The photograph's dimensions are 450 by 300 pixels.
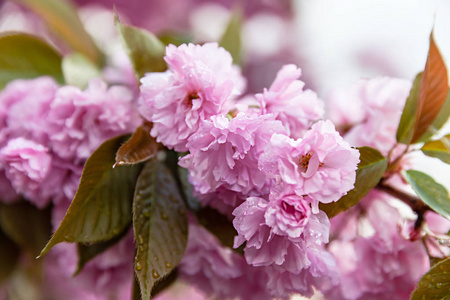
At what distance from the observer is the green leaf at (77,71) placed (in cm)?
47

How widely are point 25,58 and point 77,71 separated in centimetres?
11

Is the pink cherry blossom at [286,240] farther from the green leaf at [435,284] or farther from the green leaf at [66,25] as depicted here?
the green leaf at [66,25]

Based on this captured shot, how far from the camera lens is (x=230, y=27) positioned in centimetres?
57

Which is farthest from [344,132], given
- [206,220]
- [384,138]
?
[206,220]

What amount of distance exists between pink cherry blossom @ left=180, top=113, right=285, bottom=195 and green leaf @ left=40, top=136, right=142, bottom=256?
0.30 feet

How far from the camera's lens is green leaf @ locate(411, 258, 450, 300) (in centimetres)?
33

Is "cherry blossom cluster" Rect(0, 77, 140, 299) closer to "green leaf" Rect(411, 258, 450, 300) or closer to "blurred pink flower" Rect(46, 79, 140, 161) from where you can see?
"blurred pink flower" Rect(46, 79, 140, 161)

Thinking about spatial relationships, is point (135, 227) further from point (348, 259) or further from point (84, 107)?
point (348, 259)

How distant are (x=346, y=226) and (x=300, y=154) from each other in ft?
0.74

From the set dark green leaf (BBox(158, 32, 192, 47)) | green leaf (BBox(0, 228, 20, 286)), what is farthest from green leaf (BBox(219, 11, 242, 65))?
green leaf (BBox(0, 228, 20, 286))

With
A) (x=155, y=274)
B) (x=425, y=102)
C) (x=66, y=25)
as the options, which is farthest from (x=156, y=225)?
(x=66, y=25)

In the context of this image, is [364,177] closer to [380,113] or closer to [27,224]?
[380,113]

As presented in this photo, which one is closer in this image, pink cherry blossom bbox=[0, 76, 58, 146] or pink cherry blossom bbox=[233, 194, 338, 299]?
pink cherry blossom bbox=[233, 194, 338, 299]

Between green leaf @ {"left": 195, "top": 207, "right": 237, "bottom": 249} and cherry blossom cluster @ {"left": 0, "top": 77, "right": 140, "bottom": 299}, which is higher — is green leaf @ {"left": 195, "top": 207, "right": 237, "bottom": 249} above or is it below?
below
